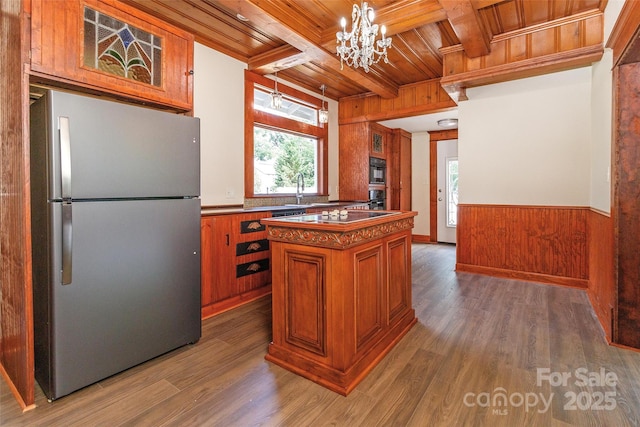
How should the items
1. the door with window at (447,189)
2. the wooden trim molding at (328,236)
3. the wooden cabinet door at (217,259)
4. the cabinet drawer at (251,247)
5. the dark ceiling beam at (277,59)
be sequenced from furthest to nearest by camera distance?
the door with window at (447,189)
the dark ceiling beam at (277,59)
the cabinet drawer at (251,247)
the wooden cabinet door at (217,259)
the wooden trim molding at (328,236)

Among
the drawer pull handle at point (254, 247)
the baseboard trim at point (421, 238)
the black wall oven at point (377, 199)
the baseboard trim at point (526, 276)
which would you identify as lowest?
the baseboard trim at point (526, 276)

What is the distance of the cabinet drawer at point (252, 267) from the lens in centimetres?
322

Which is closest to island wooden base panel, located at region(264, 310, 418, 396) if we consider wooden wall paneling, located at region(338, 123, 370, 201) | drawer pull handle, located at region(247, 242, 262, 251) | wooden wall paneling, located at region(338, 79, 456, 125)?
drawer pull handle, located at region(247, 242, 262, 251)

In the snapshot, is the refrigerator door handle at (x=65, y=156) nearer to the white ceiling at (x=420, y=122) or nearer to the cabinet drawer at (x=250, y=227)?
the cabinet drawer at (x=250, y=227)

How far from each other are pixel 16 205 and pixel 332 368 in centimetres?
195

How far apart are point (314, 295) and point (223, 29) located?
2.67 metres

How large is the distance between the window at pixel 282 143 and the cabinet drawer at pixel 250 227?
0.65 meters

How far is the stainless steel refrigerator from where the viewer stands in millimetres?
1684

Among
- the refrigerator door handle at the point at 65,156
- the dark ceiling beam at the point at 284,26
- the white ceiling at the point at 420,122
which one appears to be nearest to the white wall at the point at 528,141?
the white ceiling at the point at 420,122

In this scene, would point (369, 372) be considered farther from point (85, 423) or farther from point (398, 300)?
point (85, 423)

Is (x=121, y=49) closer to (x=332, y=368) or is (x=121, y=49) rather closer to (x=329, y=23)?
(x=329, y=23)

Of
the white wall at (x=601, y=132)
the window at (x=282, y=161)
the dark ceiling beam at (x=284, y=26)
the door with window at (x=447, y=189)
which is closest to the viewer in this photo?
the dark ceiling beam at (x=284, y=26)

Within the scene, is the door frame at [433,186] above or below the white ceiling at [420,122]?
below

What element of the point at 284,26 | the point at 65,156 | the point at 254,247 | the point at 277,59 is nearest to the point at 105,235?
the point at 65,156
